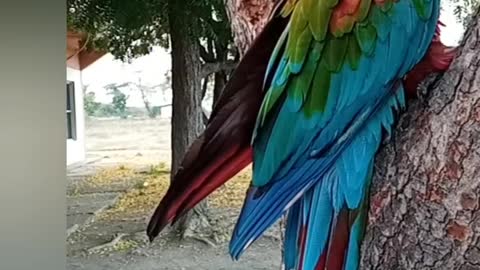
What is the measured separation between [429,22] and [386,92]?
3.5 inches

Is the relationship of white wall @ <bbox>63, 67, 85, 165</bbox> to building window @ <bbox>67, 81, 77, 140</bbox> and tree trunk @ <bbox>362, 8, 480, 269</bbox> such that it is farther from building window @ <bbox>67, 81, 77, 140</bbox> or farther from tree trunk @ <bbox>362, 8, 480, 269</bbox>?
tree trunk @ <bbox>362, 8, 480, 269</bbox>

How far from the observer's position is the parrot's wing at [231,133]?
0.72 m

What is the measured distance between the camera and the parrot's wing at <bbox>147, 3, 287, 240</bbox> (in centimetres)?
72

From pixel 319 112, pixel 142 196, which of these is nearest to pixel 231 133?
pixel 319 112

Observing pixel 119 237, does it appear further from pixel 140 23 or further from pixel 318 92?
pixel 318 92

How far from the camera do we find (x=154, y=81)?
1.90m

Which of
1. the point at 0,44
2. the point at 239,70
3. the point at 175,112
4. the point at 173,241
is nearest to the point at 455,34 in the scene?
the point at 239,70

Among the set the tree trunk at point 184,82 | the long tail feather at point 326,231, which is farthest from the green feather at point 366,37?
the tree trunk at point 184,82

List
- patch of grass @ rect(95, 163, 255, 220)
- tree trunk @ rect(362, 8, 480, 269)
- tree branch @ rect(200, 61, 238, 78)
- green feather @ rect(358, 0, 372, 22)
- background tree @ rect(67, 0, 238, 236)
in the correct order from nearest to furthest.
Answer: tree trunk @ rect(362, 8, 480, 269)
green feather @ rect(358, 0, 372, 22)
tree branch @ rect(200, 61, 238, 78)
patch of grass @ rect(95, 163, 255, 220)
background tree @ rect(67, 0, 238, 236)

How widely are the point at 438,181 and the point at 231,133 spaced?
240mm

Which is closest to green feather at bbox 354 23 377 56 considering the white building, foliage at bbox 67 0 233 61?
foliage at bbox 67 0 233 61

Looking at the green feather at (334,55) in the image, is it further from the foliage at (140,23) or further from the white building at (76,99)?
the white building at (76,99)

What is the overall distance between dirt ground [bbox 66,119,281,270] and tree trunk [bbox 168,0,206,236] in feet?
0.18

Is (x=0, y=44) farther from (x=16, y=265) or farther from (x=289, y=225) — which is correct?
(x=289, y=225)
